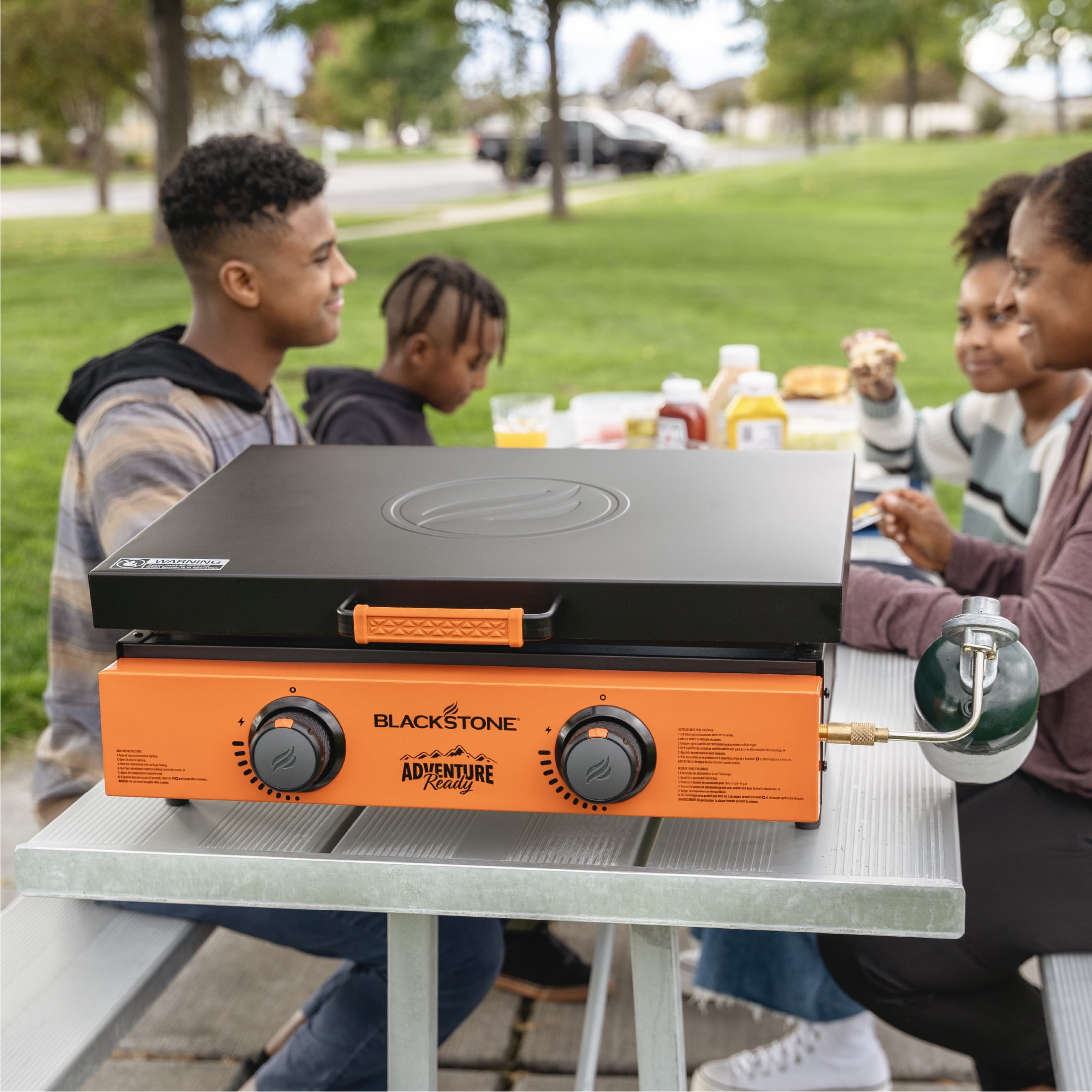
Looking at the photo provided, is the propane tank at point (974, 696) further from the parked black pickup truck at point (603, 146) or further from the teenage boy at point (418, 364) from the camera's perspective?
the parked black pickup truck at point (603, 146)

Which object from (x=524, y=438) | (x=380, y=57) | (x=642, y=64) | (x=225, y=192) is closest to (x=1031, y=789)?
(x=524, y=438)

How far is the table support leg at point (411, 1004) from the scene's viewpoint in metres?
1.22

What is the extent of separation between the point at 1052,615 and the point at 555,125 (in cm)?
1388

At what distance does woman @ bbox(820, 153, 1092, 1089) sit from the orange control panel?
567 millimetres

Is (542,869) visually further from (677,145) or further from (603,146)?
(677,145)

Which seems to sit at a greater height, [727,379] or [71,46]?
[71,46]

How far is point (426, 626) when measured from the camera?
1.00 m

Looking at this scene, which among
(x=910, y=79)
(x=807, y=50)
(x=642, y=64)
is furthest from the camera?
(x=642, y=64)

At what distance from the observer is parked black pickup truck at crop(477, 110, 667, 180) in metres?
25.6

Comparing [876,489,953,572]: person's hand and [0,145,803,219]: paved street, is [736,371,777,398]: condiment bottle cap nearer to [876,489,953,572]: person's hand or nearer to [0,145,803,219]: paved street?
[876,489,953,572]: person's hand

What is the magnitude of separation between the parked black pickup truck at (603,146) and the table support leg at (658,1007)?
25342 mm

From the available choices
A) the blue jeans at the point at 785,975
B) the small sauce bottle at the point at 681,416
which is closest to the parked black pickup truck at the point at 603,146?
the small sauce bottle at the point at 681,416

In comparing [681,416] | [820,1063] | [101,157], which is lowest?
[820,1063]

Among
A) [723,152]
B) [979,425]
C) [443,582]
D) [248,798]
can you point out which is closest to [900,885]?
[443,582]
